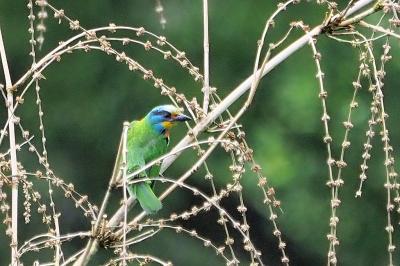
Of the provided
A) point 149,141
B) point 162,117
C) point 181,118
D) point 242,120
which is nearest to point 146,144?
point 149,141

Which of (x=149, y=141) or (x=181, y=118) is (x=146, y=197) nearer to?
(x=181, y=118)

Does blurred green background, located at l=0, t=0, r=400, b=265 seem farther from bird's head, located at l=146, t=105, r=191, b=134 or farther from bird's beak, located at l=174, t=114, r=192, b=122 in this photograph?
bird's beak, located at l=174, t=114, r=192, b=122

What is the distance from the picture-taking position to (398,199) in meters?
2.66

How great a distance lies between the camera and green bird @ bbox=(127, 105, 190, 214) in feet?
12.3

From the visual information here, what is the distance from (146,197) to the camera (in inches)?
144

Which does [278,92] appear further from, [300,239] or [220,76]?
[300,239]

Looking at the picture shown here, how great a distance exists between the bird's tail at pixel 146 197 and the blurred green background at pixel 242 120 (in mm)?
7716

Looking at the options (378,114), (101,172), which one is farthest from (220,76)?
(378,114)

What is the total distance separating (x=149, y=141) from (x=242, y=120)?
7.80 m

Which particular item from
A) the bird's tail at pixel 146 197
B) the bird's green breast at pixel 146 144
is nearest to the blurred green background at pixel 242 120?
the bird's green breast at pixel 146 144

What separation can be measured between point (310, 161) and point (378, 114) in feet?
30.6

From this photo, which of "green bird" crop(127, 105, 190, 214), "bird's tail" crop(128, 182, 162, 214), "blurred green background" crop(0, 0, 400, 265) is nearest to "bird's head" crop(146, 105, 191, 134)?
"green bird" crop(127, 105, 190, 214)

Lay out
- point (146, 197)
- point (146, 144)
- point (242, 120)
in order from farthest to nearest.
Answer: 1. point (242, 120)
2. point (146, 144)
3. point (146, 197)

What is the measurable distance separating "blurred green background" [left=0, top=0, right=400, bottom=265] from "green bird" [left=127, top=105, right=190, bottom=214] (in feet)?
23.4
